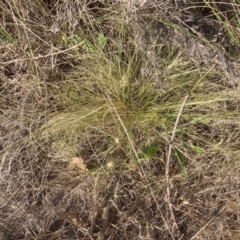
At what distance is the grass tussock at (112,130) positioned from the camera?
191cm

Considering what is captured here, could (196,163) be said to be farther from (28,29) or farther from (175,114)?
(28,29)

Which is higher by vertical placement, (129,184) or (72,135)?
(72,135)

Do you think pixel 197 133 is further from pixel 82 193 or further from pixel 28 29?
pixel 28 29

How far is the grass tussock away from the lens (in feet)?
6.26

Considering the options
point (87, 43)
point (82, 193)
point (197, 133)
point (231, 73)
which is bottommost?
point (82, 193)

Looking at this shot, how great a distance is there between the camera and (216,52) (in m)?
1.86

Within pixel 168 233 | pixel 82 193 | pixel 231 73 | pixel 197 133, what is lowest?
pixel 168 233

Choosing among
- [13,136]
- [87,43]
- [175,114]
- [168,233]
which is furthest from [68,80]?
[168,233]

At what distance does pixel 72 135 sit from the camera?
6.36ft

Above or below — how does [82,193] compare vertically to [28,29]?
below

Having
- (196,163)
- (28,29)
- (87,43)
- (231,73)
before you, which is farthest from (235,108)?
(28,29)

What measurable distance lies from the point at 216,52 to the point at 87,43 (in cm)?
51

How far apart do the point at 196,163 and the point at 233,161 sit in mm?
148

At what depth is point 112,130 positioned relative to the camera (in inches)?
76.4
